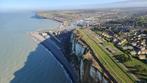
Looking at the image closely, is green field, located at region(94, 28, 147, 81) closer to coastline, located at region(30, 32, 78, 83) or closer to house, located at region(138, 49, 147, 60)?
house, located at region(138, 49, 147, 60)

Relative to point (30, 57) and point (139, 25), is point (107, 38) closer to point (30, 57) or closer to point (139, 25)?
point (30, 57)

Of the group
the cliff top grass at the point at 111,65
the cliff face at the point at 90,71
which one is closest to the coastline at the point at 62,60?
the cliff face at the point at 90,71

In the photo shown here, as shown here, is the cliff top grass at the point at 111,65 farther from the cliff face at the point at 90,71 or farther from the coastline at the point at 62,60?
the coastline at the point at 62,60

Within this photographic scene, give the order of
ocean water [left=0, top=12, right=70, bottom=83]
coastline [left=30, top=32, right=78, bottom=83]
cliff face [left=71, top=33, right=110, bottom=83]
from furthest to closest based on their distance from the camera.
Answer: coastline [left=30, top=32, right=78, bottom=83]
ocean water [left=0, top=12, right=70, bottom=83]
cliff face [left=71, top=33, right=110, bottom=83]

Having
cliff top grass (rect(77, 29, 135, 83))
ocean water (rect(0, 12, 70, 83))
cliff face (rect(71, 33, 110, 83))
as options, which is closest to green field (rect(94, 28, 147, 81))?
cliff top grass (rect(77, 29, 135, 83))

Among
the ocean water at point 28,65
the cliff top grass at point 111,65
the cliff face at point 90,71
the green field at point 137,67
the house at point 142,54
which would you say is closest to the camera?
the cliff top grass at point 111,65

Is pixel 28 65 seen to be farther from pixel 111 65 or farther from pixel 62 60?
pixel 111 65

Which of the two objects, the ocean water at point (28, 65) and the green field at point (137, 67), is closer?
the green field at point (137, 67)

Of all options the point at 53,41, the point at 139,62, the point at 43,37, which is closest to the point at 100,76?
the point at 139,62

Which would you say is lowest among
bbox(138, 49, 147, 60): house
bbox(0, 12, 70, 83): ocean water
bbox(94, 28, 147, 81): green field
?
bbox(0, 12, 70, 83): ocean water

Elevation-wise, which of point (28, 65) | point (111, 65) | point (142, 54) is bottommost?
point (28, 65)

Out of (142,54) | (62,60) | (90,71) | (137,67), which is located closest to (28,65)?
(62,60)
